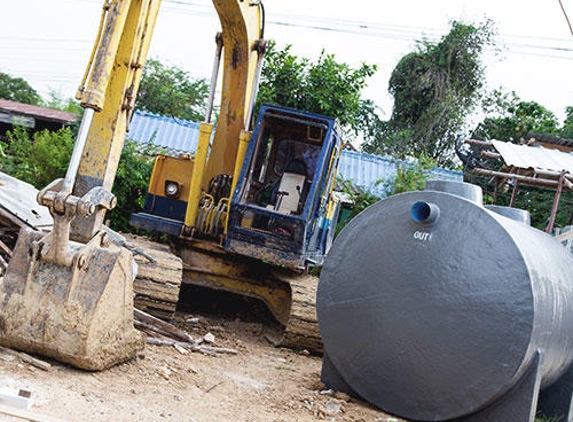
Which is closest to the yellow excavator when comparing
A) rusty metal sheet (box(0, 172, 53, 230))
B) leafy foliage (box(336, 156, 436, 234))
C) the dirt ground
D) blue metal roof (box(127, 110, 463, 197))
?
the dirt ground

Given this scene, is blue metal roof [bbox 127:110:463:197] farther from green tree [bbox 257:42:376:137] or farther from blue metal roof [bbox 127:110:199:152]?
green tree [bbox 257:42:376:137]

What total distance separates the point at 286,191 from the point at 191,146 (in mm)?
11724

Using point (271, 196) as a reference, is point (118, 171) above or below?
below

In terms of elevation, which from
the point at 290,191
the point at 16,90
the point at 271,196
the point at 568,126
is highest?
the point at 568,126

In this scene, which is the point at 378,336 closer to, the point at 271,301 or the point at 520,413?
the point at 520,413

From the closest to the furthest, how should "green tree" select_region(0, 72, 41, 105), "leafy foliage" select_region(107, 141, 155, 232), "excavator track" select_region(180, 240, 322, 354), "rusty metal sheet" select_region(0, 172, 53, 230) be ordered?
"rusty metal sheet" select_region(0, 172, 53, 230) < "excavator track" select_region(180, 240, 322, 354) < "leafy foliage" select_region(107, 141, 155, 232) < "green tree" select_region(0, 72, 41, 105)

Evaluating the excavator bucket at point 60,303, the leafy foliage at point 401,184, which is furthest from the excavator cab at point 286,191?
the leafy foliage at point 401,184

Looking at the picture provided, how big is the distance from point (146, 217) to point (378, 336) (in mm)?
4051

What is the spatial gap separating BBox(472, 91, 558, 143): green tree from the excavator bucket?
65.3ft

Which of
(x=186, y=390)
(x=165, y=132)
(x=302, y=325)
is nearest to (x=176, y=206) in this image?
(x=302, y=325)

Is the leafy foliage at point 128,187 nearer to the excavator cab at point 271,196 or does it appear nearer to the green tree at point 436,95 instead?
the excavator cab at point 271,196

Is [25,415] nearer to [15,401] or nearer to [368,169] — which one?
[15,401]

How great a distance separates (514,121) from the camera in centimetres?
2323

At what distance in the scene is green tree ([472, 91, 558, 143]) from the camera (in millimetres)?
22656
